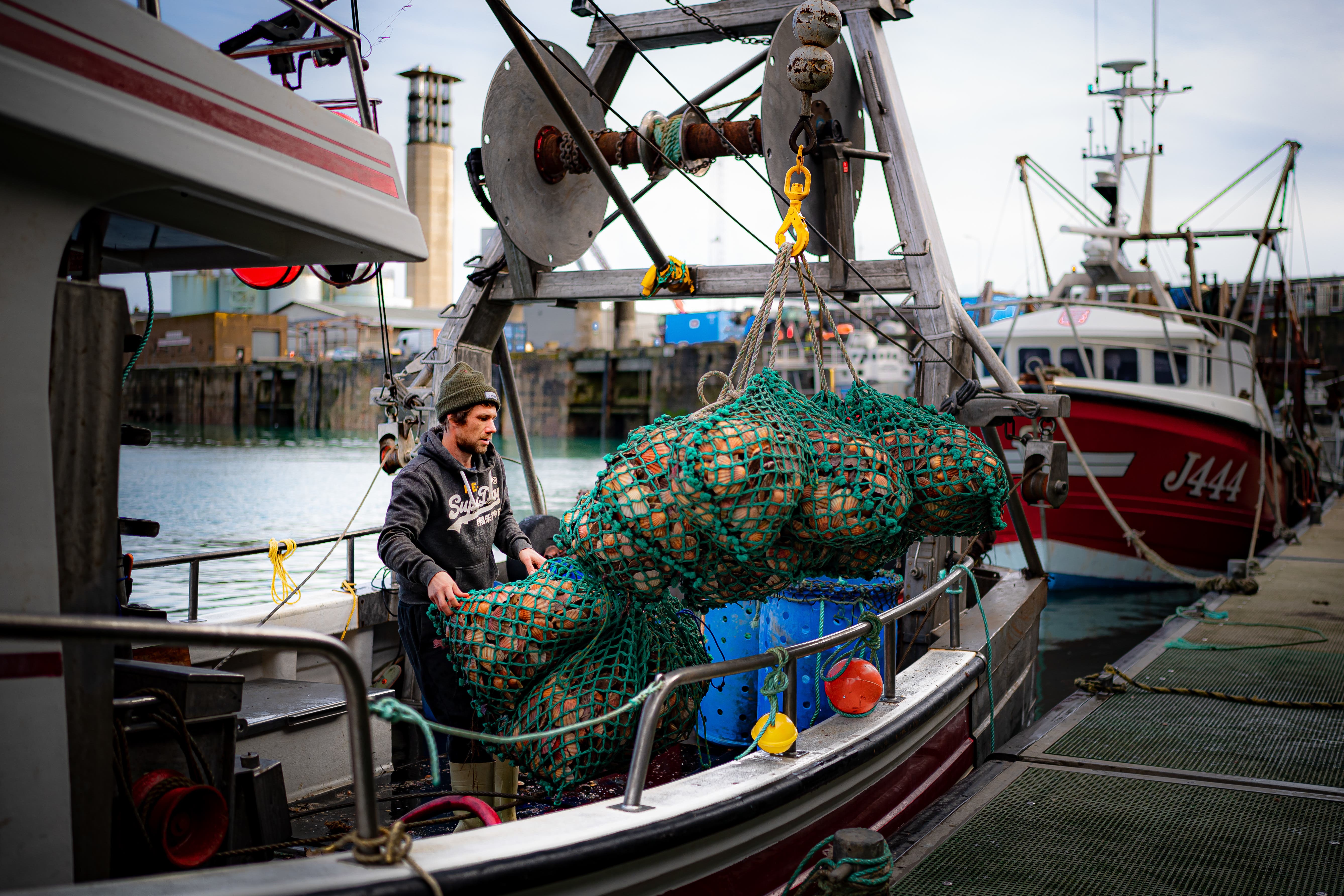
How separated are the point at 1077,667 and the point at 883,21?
25.8ft

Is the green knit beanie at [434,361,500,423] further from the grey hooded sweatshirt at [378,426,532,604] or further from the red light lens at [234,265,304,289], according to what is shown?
the red light lens at [234,265,304,289]

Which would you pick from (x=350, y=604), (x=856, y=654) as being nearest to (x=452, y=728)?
(x=856, y=654)

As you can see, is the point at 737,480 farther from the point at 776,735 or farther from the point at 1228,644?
the point at 1228,644

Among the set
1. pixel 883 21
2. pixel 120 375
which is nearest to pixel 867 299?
pixel 883 21

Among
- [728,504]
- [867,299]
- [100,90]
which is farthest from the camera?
[867,299]

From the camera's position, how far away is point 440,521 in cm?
373

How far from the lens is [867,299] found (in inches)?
2598

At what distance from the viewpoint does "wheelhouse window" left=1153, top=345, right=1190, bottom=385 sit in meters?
14.5

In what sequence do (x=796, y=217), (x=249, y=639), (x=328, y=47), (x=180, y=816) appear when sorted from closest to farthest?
(x=249, y=639) → (x=180, y=816) → (x=328, y=47) → (x=796, y=217)

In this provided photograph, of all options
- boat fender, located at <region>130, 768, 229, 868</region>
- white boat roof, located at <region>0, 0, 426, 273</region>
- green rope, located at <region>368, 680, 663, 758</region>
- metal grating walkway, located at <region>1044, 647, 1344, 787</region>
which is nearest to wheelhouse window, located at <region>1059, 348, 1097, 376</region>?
metal grating walkway, located at <region>1044, 647, 1344, 787</region>

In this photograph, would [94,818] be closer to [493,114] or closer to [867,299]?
[493,114]

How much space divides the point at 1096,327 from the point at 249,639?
589 inches

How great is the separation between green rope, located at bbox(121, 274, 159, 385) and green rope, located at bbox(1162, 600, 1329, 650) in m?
7.32

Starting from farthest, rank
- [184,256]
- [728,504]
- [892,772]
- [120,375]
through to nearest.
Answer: [892,772]
[184,256]
[728,504]
[120,375]
